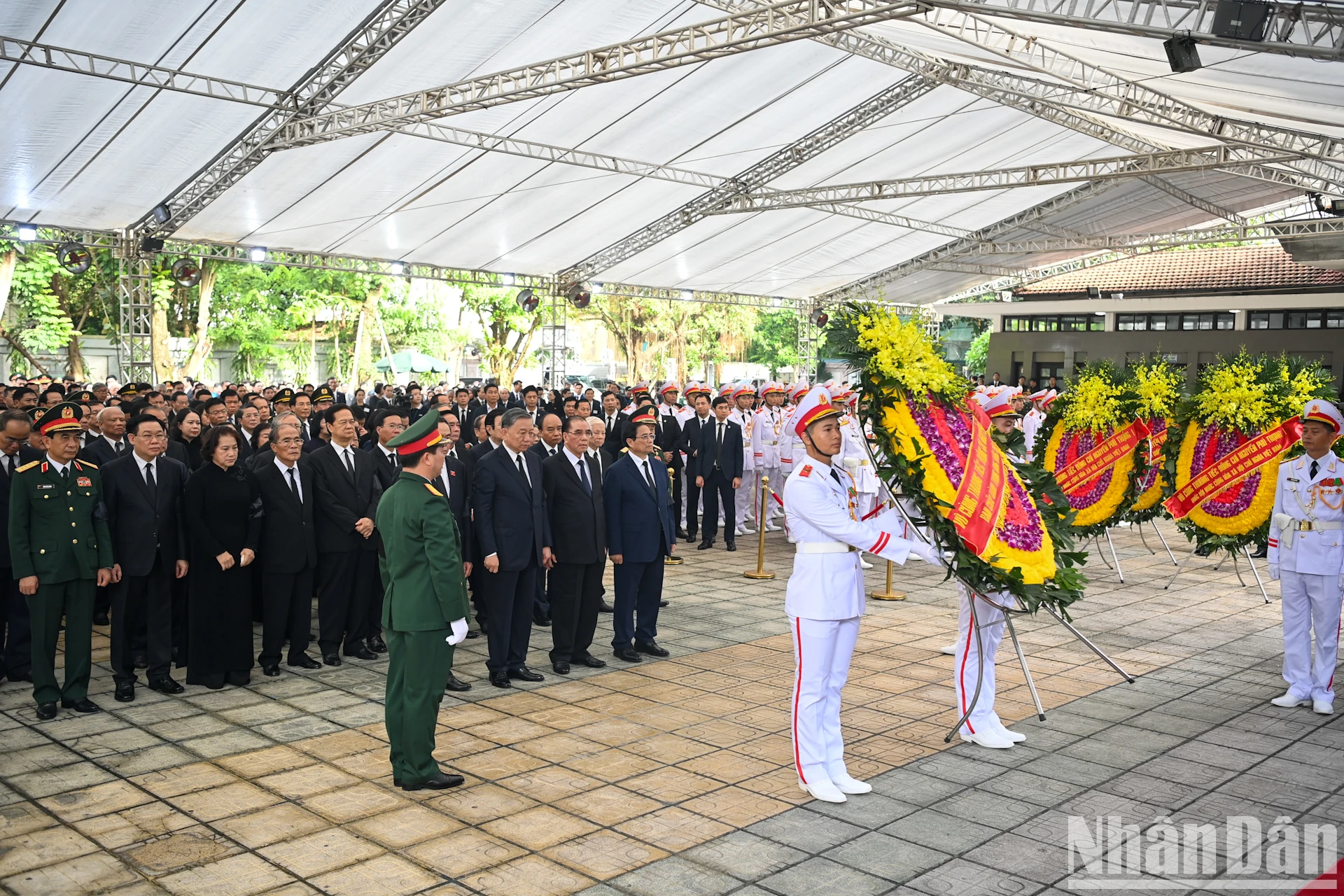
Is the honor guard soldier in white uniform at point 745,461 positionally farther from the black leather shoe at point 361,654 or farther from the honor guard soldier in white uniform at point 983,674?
the honor guard soldier in white uniform at point 983,674

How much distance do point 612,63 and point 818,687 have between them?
1021 centimetres

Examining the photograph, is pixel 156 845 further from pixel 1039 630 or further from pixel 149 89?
pixel 149 89

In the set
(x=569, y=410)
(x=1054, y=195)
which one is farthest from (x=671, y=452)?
(x=1054, y=195)

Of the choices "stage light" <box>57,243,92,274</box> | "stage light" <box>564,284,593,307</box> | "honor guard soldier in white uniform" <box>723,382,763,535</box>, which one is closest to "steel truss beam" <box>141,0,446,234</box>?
"stage light" <box>57,243,92,274</box>

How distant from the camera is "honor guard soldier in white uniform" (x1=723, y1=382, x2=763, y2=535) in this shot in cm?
1337

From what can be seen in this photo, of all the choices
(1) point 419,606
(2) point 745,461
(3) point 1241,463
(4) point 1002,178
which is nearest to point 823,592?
(1) point 419,606

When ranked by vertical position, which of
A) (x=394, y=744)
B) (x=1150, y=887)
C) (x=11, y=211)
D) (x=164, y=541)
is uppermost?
(x=11, y=211)

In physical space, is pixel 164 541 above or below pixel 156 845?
above

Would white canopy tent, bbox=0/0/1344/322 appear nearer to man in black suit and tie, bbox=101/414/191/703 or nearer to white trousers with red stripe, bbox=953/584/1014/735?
white trousers with red stripe, bbox=953/584/1014/735

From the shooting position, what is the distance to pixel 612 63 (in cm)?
1329

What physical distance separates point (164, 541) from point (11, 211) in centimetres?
1167

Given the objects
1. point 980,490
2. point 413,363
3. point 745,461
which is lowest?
point 745,461

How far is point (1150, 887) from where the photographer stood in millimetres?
4051

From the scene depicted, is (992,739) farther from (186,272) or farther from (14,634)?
(186,272)
